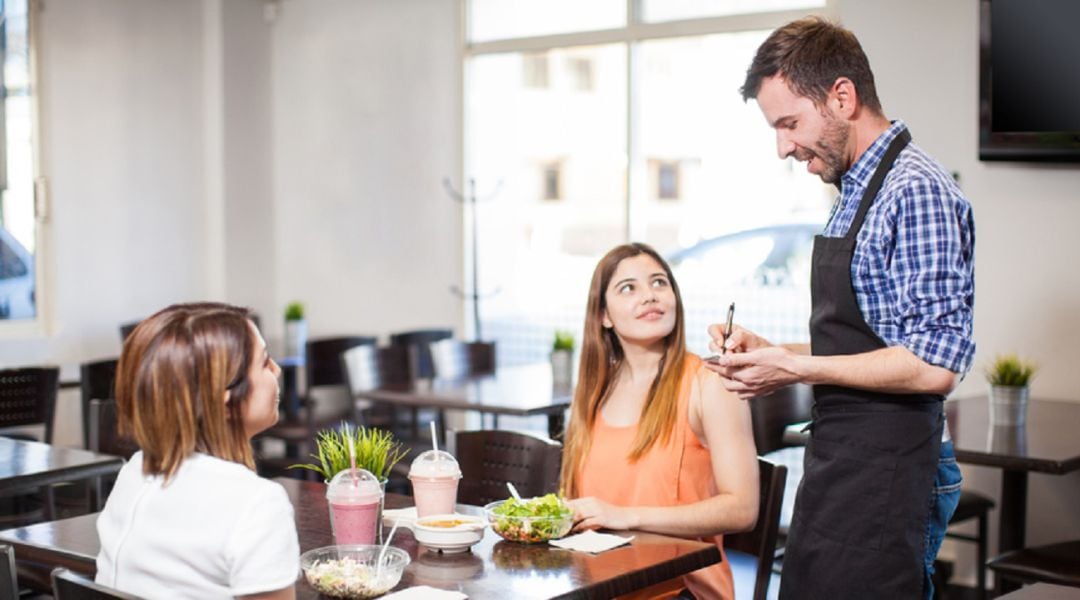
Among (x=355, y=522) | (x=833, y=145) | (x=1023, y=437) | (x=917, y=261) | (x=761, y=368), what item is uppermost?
(x=833, y=145)

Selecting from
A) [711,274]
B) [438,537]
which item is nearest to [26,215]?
[711,274]

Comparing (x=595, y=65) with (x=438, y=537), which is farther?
(x=595, y=65)

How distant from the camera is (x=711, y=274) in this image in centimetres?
660

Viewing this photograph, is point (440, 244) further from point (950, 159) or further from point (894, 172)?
point (894, 172)

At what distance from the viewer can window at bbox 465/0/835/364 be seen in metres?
6.39

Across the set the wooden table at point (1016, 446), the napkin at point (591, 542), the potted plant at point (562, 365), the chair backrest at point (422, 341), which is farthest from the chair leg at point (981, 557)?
the chair backrest at point (422, 341)

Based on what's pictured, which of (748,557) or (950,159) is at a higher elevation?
(950,159)

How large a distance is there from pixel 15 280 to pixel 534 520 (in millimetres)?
5757

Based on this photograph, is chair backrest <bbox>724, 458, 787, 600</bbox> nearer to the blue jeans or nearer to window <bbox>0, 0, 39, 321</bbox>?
the blue jeans

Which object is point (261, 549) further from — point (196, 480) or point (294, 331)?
point (294, 331)

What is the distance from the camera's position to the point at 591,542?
2.66 m

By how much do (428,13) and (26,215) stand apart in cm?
258

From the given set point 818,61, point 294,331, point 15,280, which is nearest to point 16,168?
point 15,280

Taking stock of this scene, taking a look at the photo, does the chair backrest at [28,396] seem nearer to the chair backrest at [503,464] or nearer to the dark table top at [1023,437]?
the chair backrest at [503,464]
